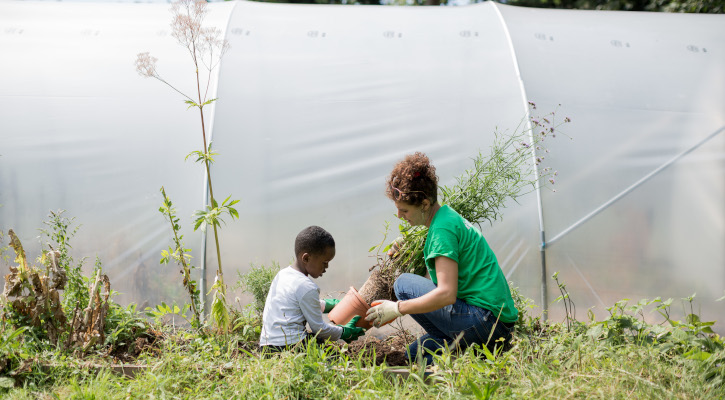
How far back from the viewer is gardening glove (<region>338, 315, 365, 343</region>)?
11.2 feet

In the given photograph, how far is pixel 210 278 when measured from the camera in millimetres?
4266

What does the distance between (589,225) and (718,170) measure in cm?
104

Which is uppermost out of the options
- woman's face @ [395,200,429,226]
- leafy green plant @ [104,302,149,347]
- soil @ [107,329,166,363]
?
woman's face @ [395,200,429,226]

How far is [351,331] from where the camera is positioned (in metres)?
3.45

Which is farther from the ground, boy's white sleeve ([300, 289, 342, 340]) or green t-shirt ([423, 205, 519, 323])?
green t-shirt ([423, 205, 519, 323])

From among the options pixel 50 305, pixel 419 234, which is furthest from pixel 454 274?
pixel 50 305

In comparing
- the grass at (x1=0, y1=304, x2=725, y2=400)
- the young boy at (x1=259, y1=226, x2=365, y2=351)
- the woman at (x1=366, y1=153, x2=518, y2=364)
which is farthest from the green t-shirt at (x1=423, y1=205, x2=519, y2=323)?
the young boy at (x1=259, y1=226, x2=365, y2=351)

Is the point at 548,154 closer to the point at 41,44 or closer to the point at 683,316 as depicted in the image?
the point at 683,316

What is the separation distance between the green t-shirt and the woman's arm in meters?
Answer: 0.09

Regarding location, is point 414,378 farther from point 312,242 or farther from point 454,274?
point 312,242

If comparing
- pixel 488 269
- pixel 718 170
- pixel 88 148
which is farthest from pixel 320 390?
pixel 718 170

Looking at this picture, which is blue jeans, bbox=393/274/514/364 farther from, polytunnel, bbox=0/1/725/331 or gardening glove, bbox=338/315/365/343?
polytunnel, bbox=0/1/725/331

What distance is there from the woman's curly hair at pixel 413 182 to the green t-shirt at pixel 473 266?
0.42 feet

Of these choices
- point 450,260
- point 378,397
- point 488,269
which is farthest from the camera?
point 488,269
